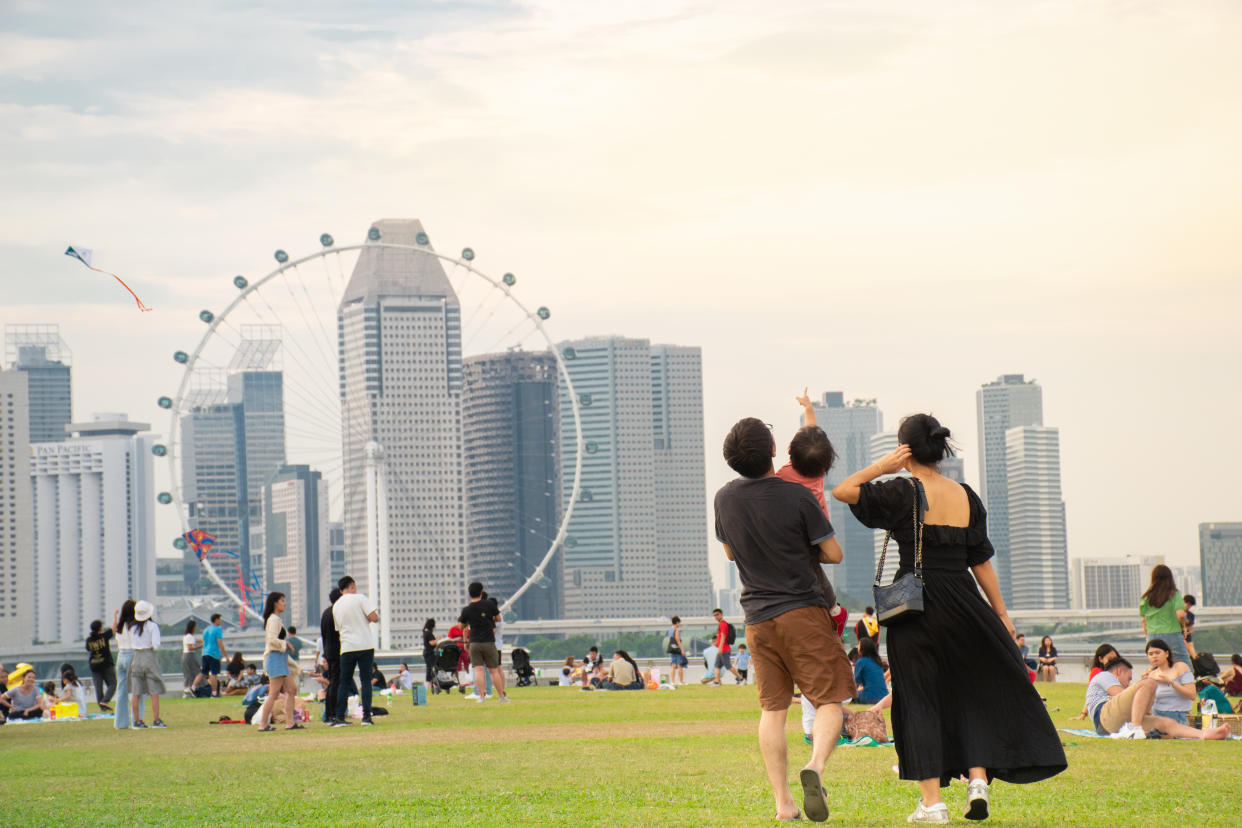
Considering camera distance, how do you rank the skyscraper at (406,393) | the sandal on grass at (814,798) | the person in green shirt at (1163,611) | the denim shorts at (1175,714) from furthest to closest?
the skyscraper at (406,393) → the person in green shirt at (1163,611) → the denim shorts at (1175,714) → the sandal on grass at (814,798)

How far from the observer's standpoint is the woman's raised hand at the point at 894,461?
25.1ft

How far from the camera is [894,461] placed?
7.66 meters

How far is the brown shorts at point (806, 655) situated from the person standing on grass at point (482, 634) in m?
16.7

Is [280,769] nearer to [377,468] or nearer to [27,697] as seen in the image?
[27,697]

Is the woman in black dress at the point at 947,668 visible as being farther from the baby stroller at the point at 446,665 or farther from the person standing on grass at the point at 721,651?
the baby stroller at the point at 446,665

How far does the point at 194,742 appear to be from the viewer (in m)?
17.1

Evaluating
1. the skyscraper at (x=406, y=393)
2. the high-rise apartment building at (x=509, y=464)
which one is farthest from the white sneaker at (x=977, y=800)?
the high-rise apartment building at (x=509, y=464)

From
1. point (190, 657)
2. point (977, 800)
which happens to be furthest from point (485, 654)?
point (977, 800)

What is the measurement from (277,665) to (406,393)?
7464 centimetres

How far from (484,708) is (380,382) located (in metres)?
65.0

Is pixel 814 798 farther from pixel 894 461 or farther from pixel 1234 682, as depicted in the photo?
pixel 1234 682

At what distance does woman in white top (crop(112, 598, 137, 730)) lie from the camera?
20422 mm

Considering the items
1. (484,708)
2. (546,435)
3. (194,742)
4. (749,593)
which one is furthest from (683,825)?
(546,435)

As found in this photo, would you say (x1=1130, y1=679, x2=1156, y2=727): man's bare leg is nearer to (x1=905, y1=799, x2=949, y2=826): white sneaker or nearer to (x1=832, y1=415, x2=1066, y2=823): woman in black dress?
(x1=832, y1=415, x2=1066, y2=823): woman in black dress
